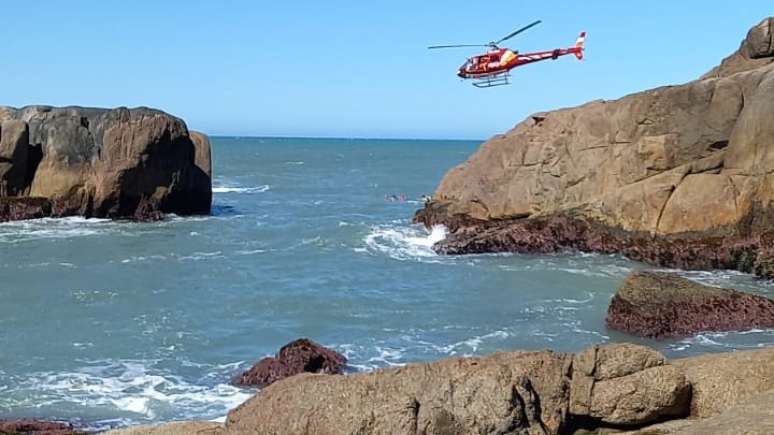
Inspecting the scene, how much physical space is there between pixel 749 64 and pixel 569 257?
13.2 metres

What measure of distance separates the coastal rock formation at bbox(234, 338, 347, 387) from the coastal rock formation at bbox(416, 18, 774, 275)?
15.5m

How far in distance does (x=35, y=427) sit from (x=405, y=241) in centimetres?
2468

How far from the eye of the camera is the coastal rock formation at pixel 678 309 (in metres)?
20.1

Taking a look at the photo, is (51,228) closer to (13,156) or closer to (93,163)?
(93,163)

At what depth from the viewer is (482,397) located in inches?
362

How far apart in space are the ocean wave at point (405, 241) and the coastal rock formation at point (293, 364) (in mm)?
14956

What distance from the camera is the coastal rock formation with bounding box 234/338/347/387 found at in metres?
16.9

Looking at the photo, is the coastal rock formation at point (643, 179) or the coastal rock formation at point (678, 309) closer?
the coastal rock formation at point (678, 309)

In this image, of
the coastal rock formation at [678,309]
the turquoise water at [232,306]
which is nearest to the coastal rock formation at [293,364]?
the turquoise water at [232,306]

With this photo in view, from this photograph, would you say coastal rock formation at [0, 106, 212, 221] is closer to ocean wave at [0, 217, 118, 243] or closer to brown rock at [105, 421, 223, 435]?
ocean wave at [0, 217, 118, 243]

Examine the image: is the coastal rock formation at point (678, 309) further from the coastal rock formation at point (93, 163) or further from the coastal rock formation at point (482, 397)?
the coastal rock formation at point (93, 163)

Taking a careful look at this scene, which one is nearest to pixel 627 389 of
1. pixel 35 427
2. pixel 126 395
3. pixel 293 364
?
pixel 293 364

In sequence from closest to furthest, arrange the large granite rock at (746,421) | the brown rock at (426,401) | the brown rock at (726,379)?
the large granite rock at (746,421) < the brown rock at (426,401) < the brown rock at (726,379)

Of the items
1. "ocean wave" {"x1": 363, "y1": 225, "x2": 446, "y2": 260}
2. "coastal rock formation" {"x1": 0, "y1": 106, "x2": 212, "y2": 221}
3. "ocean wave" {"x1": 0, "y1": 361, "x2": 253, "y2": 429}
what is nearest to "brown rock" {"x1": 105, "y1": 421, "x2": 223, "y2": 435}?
"ocean wave" {"x1": 0, "y1": 361, "x2": 253, "y2": 429}
